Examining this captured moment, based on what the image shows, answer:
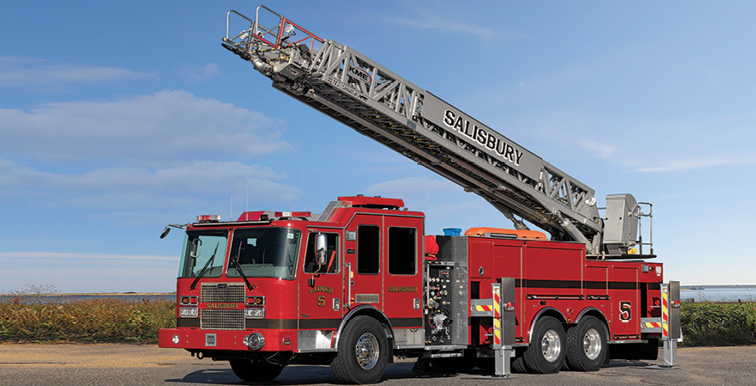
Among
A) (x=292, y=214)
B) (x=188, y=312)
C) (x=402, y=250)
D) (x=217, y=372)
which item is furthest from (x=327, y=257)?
(x=217, y=372)

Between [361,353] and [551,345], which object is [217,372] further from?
[551,345]

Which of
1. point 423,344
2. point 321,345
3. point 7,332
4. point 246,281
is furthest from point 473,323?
point 7,332

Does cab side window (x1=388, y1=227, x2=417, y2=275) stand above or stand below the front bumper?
above

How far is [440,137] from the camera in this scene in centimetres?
1514

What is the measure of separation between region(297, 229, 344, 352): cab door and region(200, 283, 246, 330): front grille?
0.89 meters

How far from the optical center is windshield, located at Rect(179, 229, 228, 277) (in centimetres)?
1206

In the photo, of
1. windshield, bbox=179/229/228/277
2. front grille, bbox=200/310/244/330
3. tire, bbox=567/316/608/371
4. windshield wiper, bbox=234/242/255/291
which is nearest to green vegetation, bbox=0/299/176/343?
windshield, bbox=179/229/228/277

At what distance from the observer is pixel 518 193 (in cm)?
1675

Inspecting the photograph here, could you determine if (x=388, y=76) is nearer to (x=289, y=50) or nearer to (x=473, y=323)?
(x=289, y=50)

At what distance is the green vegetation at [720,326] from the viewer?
22.6 m

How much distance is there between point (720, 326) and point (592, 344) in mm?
9349

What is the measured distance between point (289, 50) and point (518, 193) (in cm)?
594

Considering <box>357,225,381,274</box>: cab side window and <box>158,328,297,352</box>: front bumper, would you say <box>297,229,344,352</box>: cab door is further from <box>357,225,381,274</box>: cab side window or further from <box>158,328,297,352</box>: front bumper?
<box>357,225,381,274</box>: cab side window

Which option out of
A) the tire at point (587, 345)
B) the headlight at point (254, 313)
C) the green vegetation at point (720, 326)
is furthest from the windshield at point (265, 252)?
the green vegetation at point (720, 326)
